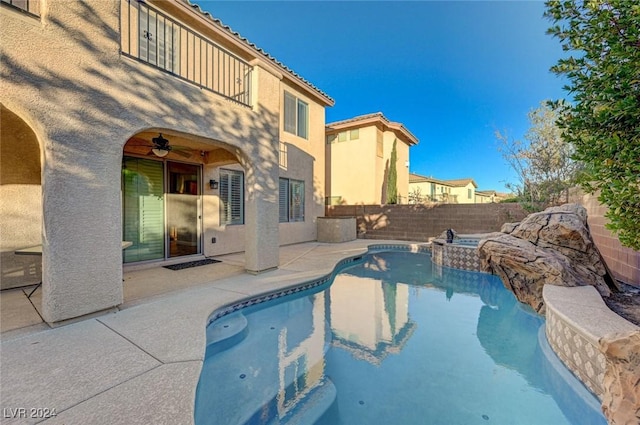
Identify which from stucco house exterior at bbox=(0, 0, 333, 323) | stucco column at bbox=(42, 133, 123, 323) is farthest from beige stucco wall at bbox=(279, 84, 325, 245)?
stucco column at bbox=(42, 133, 123, 323)

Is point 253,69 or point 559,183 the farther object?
point 559,183

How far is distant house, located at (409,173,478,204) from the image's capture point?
2710 centimetres

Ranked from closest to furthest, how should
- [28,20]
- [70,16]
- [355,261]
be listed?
1. [28,20]
2. [70,16]
3. [355,261]

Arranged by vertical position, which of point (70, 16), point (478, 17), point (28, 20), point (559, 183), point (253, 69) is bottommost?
point (559, 183)

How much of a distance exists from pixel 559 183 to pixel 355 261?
393 inches

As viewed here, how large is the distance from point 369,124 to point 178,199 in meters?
13.4

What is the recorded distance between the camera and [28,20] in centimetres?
372

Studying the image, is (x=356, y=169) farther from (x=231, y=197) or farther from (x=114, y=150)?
(x=114, y=150)

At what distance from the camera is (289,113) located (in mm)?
12758

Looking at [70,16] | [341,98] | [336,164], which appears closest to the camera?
[70,16]

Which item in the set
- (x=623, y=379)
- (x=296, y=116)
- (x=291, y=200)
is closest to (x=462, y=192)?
(x=296, y=116)

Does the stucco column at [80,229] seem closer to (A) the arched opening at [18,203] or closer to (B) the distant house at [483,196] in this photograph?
(A) the arched opening at [18,203]

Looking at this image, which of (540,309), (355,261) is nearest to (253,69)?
(355,261)

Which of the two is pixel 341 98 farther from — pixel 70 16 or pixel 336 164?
pixel 70 16
